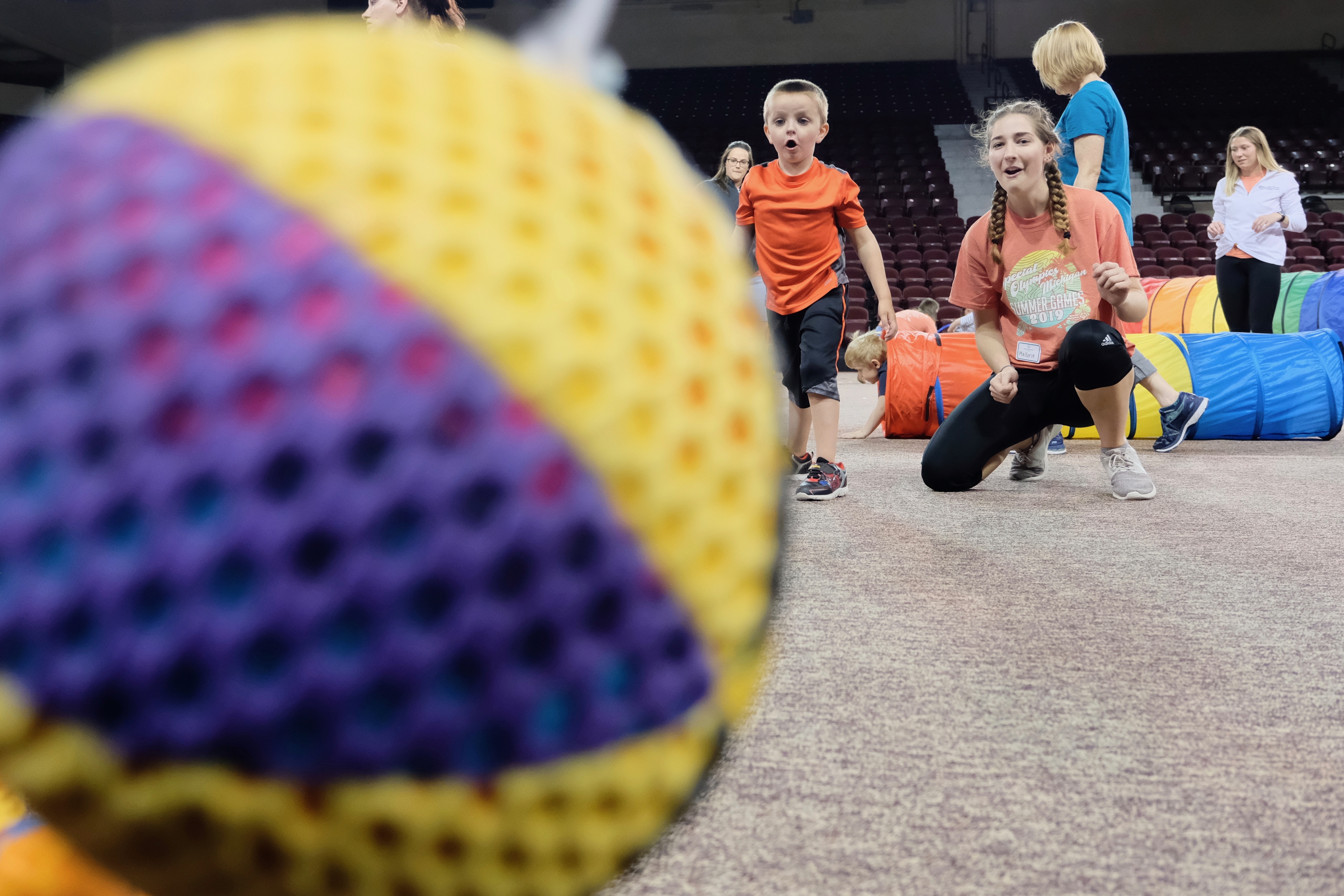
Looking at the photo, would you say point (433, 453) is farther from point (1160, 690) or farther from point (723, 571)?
point (1160, 690)

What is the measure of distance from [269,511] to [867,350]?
4.44m

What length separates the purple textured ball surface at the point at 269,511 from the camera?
329 millimetres

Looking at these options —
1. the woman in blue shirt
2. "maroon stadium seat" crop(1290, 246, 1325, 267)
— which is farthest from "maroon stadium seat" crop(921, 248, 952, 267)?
the woman in blue shirt

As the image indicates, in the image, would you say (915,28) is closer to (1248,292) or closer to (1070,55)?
(1248,292)

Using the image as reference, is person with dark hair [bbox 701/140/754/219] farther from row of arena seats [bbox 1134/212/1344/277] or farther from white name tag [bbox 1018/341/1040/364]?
row of arena seats [bbox 1134/212/1344/277]

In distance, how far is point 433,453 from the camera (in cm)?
34

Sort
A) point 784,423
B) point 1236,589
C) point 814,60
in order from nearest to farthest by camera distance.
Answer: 1. point 784,423
2. point 1236,589
3. point 814,60

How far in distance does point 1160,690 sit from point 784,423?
→ 90 centimetres

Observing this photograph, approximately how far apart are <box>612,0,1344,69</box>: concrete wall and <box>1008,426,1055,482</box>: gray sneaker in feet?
45.9

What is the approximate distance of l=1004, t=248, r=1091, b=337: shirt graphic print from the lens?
2686mm

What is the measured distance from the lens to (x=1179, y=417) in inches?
135

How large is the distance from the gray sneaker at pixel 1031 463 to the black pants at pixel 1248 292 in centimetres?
220

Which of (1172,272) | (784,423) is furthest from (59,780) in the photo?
(1172,272)

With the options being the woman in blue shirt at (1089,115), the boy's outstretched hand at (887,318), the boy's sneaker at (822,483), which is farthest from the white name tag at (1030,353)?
the boy's sneaker at (822,483)
